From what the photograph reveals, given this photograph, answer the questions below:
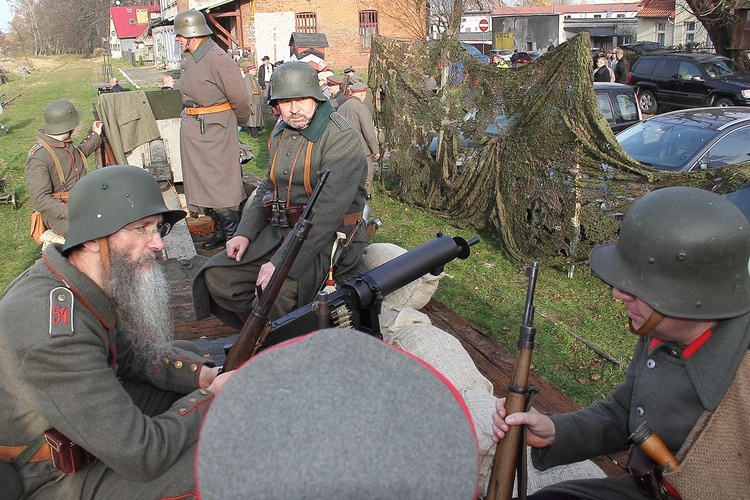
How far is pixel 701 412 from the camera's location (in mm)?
2301

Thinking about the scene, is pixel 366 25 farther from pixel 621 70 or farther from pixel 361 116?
pixel 361 116

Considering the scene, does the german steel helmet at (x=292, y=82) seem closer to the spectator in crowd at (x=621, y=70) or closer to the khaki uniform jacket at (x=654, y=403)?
the khaki uniform jacket at (x=654, y=403)

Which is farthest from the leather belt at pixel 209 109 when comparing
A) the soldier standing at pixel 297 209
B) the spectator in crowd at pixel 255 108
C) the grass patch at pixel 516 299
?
the spectator in crowd at pixel 255 108

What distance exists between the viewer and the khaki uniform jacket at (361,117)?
34.7 feet

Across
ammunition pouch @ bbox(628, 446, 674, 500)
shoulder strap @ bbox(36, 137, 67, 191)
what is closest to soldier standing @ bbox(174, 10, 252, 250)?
shoulder strap @ bbox(36, 137, 67, 191)

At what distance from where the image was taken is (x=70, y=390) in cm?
238

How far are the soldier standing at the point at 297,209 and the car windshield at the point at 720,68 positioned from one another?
2052 cm

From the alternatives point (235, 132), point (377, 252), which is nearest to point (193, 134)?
point (235, 132)

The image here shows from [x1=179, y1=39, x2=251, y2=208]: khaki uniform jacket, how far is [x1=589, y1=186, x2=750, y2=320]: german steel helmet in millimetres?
5285

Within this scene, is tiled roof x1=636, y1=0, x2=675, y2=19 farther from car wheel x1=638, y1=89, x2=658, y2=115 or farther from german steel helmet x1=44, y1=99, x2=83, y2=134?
german steel helmet x1=44, y1=99, x2=83, y2=134

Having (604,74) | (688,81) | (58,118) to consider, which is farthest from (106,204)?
(688,81)

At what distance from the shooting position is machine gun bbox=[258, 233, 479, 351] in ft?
11.7

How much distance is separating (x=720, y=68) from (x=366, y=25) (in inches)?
910

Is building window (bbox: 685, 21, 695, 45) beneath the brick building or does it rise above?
beneath
